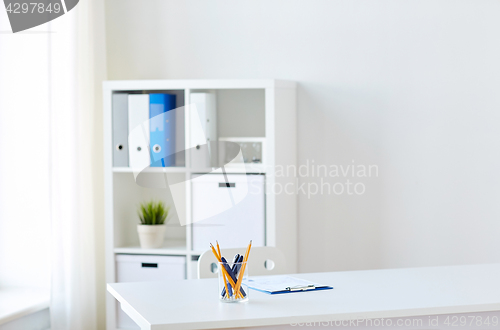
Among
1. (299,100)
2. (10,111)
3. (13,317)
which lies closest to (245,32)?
(299,100)

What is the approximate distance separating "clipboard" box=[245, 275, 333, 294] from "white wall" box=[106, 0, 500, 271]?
1.12m

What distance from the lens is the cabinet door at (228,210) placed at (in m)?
2.70

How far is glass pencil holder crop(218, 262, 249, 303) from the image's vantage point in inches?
63.5

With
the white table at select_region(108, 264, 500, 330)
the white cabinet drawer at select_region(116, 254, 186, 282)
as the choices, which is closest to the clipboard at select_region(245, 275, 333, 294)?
the white table at select_region(108, 264, 500, 330)

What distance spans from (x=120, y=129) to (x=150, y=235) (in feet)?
1.85

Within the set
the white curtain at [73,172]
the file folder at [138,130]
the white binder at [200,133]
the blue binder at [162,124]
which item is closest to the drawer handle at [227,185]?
the white binder at [200,133]

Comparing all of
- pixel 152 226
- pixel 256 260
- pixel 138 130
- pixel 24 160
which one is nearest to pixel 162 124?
pixel 138 130

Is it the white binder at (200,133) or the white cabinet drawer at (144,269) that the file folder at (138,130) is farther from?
the white cabinet drawer at (144,269)

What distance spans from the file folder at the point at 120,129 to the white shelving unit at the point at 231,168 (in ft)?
0.09

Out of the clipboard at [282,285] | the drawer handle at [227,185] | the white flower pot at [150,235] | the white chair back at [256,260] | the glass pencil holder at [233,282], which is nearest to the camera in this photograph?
the glass pencil holder at [233,282]

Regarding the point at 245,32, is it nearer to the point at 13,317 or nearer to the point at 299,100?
the point at 299,100

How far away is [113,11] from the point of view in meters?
3.14

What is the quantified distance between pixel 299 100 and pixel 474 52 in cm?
91

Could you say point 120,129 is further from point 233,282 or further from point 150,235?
point 233,282
